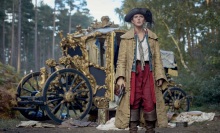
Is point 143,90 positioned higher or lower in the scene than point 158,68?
lower

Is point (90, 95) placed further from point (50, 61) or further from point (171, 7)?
point (171, 7)

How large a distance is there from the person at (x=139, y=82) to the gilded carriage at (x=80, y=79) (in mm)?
3471

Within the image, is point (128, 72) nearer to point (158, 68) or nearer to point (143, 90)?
point (143, 90)

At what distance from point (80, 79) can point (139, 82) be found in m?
4.01

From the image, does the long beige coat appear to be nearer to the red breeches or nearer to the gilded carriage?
the red breeches

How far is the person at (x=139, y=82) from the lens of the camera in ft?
12.6

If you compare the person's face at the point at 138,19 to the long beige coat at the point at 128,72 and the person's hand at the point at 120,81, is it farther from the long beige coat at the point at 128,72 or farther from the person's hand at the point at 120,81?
the person's hand at the point at 120,81

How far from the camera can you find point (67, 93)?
7.32 m

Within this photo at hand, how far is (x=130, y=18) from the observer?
4.13m

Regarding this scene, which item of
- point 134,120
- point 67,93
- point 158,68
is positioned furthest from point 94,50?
point 134,120

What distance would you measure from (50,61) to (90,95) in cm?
148

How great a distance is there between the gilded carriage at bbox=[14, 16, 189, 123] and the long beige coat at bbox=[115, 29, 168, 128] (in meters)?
3.44

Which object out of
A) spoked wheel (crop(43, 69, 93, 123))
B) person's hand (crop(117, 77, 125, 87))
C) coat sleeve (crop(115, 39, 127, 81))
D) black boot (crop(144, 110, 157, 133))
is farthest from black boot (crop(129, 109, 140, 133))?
spoked wheel (crop(43, 69, 93, 123))

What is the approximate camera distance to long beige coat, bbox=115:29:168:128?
12.6ft
